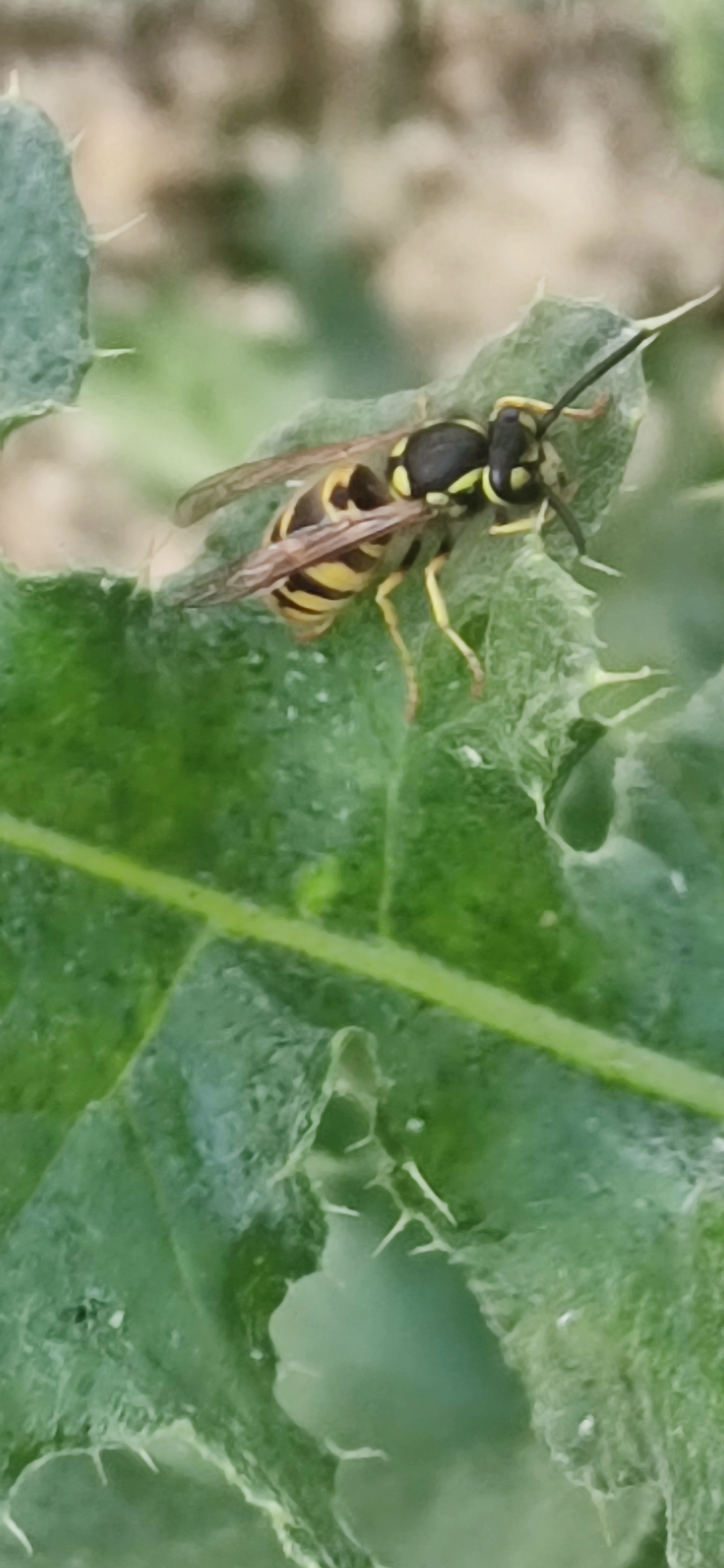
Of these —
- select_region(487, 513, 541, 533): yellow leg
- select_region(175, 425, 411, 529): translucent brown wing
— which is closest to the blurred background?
select_region(175, 425, 411, 529): translucent brown wing

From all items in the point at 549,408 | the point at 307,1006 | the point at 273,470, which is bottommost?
the point at 307,1006

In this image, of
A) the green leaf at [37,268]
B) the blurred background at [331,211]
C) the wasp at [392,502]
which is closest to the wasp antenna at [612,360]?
the wasp at [392,502]

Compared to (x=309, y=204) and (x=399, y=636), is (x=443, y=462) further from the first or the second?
(x=309, y=204)

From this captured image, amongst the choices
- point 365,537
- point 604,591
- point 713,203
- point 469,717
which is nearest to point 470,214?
point 713,203

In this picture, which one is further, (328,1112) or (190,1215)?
(328,1112)

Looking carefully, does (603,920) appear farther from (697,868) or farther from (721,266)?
(721,266)

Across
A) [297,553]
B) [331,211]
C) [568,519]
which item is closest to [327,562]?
[297,553]
